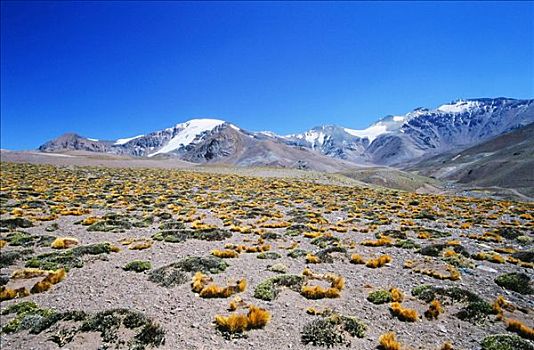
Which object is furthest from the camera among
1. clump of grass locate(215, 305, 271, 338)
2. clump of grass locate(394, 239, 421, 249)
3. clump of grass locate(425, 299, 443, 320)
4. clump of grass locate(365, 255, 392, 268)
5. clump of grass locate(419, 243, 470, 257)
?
clump of grass locate(394, 239, 421, 249)

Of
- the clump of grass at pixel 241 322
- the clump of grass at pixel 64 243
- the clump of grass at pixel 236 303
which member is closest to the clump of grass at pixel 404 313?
the clump of grass at pixel 241 322

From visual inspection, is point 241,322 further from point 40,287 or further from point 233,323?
point 40,287

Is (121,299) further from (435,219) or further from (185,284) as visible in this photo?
(435,219)

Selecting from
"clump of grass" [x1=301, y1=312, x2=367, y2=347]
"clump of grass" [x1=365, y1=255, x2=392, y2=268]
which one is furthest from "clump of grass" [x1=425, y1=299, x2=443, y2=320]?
"clump of grass" [x1=365, y1=255, x2=392, y2=268]

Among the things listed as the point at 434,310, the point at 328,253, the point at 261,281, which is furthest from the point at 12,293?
the point at 434,310

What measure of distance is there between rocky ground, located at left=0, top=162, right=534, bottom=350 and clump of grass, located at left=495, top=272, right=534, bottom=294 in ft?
0.14

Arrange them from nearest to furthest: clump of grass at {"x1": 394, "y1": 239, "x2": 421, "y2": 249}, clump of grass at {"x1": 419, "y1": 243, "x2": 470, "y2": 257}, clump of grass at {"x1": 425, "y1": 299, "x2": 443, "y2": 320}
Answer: clump of grass at {"x1": 425, "y1": 299, "x2": 443, "y2": 320}
clump of grass at {"x1": 419, "y1": 243, "x2": 470, "y2": 257}
clump of grass at {"x1": 394, "y1": 239, "x2": 421, "y2": 249}

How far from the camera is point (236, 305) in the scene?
9.59m

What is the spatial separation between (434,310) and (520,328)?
6.66 feet

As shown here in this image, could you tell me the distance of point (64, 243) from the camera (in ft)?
50.1

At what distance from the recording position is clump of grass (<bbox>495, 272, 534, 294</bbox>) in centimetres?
1080

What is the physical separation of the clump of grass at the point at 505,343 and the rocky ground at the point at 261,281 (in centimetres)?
4

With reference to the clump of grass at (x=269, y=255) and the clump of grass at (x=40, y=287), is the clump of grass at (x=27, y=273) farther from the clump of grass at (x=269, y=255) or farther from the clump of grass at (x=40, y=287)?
the clump of grass at (x=269, y=255)

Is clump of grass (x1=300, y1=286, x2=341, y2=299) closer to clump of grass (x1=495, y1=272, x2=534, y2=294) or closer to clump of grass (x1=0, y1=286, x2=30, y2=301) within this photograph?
clump of grass (x1=495, y1=272, x2=534, y2=294)
